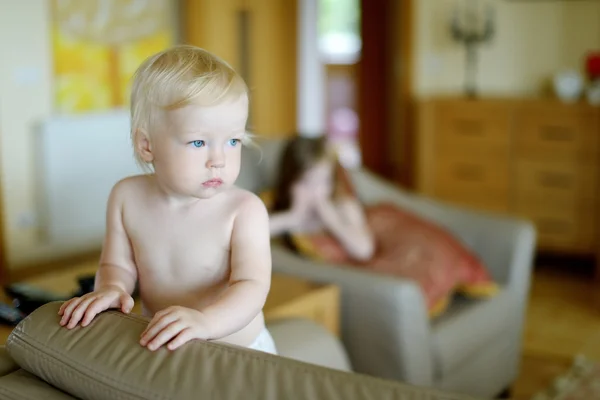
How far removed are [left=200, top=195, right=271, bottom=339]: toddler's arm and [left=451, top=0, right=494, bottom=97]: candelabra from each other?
162 inches

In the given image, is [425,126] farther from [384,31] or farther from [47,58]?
[47,58]

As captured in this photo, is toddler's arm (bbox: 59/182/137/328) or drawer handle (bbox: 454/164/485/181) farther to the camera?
drawer handle (bbox: 454/164/485/181)

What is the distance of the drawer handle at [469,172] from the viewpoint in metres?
5.00

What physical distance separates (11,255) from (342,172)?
6.66 feet

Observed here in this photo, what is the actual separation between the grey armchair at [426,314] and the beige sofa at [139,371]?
114cm

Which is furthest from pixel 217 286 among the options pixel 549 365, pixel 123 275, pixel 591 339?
pixel 591 339

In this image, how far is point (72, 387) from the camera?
104cm

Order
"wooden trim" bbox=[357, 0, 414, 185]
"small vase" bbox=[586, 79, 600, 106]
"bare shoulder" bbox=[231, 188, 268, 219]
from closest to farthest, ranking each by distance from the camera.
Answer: "bare shoulder" bbox=[231, 188, 268, 219] → "small vase" bbox=[586, 79, 600, 106] → "wooden trim" bbox=[357, 0, 414, 185]

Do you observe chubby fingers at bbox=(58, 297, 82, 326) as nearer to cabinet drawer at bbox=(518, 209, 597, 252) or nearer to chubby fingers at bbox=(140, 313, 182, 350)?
chubby fingers at bbox=(140, 313, 182, 350)

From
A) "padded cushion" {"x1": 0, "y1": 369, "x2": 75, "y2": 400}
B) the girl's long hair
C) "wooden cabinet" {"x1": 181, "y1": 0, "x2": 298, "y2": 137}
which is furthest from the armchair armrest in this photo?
"wooden cabinet" {"x1": 181, "y1": 0, "x2": 298, "y2": 137}

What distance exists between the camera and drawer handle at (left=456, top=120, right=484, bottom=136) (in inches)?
195

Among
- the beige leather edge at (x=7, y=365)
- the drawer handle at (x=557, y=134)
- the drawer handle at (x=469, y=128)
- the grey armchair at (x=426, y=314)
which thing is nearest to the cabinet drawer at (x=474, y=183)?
the drawer handle at (x=469, y=128)

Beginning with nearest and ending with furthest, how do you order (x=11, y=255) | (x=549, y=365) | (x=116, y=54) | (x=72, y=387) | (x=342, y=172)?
(x=72, y=387)
(x=342, y=172)
(x=549, y=365)
(x=11, y=255)
(x=116, y=54)

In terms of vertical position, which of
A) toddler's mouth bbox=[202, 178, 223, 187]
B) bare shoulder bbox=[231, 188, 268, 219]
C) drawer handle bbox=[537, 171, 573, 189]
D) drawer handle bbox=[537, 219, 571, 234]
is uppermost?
toddler's mouth bbox=[202, 178, 223, 187]
